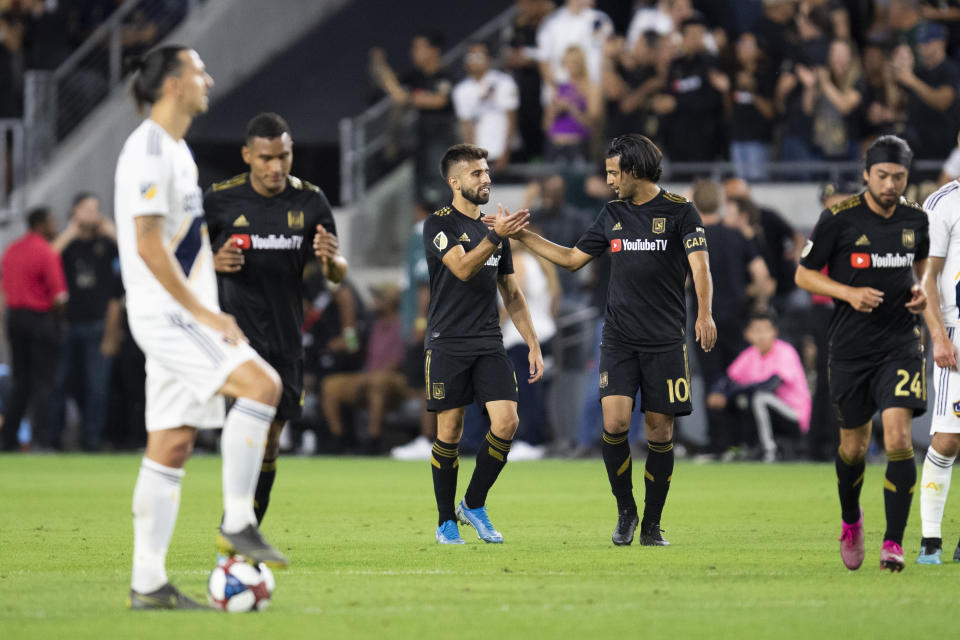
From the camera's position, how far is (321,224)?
8.95m

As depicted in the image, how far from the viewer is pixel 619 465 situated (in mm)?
9992

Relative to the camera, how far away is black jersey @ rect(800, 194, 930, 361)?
27.7 ft

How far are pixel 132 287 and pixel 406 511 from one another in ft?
18.5

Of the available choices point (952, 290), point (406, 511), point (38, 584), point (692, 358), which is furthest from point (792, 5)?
point (38, 584)

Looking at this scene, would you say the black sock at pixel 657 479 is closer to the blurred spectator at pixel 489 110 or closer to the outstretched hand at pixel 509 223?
the outstretched hand at pixel 509 223

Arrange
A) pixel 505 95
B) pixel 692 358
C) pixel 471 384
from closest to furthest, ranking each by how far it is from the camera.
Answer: pixel 471 384 → pixel 692 358 → pixel 505 95

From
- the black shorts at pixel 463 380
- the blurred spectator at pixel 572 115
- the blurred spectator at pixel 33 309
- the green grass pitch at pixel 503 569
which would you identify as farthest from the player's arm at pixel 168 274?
the blurred spectator at pixel 572 115

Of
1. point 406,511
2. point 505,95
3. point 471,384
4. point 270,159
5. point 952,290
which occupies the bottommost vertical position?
point 406,511

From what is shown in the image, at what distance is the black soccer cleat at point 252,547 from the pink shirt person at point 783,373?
11.3 metres

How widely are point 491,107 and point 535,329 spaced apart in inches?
151

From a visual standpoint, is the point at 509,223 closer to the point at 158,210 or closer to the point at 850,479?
the point at 850,479

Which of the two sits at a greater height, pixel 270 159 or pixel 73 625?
pixel 270 159

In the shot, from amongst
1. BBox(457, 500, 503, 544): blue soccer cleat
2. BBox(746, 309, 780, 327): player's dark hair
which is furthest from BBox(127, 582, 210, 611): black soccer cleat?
BBox(746, 309, 780, 327): player's dark hair

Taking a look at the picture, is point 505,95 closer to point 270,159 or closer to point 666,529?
point 666,529
